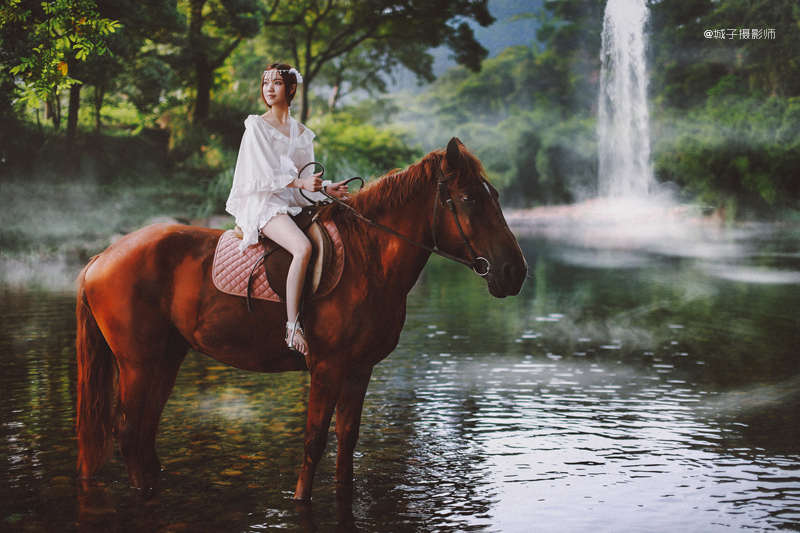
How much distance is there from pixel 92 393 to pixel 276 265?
1352 millimetres

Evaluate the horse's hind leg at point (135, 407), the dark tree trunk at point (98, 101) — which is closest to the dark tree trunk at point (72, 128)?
the dark tree trunk at point (98, 101)

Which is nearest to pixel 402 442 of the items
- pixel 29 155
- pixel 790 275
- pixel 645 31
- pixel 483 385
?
pixel 483 385

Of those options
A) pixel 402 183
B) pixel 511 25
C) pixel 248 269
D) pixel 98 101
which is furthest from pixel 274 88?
pixel 511 25

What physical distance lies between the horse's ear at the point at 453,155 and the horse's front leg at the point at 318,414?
119 cm

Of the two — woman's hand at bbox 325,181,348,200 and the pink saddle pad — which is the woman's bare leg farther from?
woman's hand at bbox 325,181,348,200

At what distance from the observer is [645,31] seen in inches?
1389

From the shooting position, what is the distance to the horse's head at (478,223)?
143 inches

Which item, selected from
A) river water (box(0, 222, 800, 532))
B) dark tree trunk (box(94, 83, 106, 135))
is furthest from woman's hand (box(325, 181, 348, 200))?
dark tree trunk (box(94, 83, 106, 135))

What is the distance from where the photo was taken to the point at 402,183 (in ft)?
12.8

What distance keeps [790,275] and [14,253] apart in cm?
1746

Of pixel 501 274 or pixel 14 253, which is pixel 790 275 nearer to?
pixel 501 274

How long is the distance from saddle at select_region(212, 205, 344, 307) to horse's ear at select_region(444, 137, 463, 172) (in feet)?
2.34

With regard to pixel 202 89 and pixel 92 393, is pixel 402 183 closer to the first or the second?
pixel 92 393

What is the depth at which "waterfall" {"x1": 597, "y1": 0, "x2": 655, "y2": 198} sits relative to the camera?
3416 centimetres
